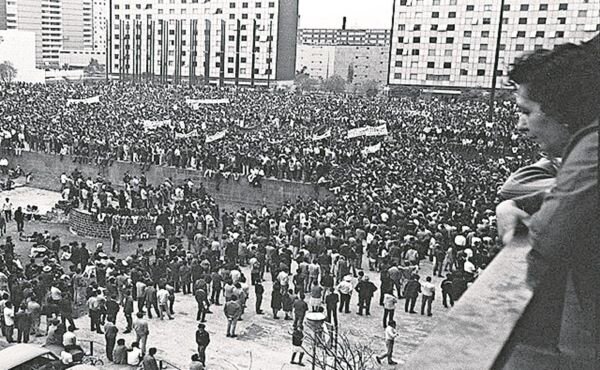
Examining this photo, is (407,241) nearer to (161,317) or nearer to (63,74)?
(161,317)

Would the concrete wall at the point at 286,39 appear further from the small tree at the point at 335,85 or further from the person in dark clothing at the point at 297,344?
the person in dark clothing at the point at 297,344

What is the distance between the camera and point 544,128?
2.46 meters

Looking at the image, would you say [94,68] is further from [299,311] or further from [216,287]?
[299,311]

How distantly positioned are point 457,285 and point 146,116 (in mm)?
28624

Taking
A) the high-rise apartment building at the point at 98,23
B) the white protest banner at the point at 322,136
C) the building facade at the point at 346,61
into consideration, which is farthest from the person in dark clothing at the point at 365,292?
the high-rise apartment building at the point at 98,23

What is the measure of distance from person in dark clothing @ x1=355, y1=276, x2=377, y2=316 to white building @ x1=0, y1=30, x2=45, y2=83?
315ft

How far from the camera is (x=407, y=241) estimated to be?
16.6 m

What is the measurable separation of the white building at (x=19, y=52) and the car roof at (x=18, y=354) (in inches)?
3847

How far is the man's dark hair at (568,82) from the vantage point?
2170mm

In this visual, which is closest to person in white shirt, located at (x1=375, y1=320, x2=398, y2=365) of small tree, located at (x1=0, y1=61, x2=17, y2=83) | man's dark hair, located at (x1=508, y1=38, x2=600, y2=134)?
man's dark hair, located at (x1=508, y1=38, x2=600, y2=134)

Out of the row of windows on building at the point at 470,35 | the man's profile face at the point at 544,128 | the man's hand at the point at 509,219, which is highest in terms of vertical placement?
the row of windows on building at the point at 470,35

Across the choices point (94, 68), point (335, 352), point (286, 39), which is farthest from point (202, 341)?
point (94, 68)

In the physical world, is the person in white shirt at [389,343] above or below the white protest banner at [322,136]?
below

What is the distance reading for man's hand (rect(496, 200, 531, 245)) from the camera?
2754 millimetres
